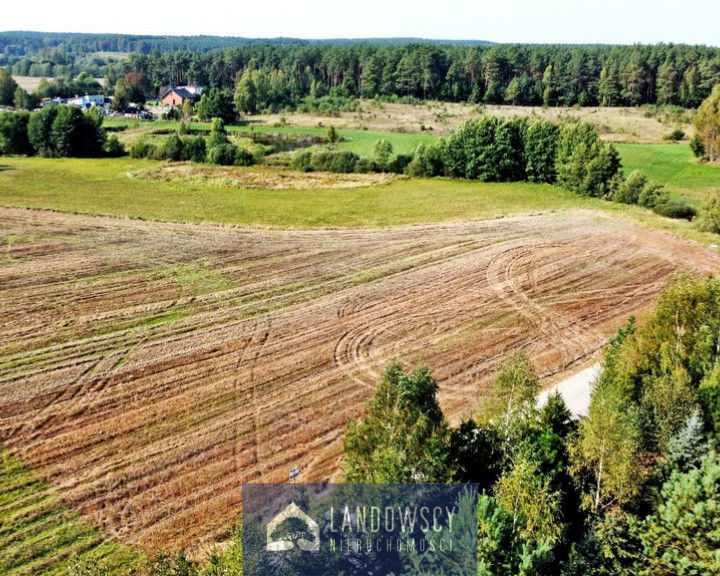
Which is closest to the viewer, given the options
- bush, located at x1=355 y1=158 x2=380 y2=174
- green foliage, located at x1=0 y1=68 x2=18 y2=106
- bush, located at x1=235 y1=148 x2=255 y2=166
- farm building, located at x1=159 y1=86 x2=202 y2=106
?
bush, located at x1=355 y1=158 x2=380 y2=174

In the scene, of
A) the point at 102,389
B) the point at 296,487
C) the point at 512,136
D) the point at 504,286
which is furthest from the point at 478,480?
the point at 512,136

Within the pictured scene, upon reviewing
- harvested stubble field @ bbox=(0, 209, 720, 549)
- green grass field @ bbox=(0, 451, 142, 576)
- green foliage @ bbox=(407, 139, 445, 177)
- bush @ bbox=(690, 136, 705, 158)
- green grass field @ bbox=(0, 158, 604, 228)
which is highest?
bush @ bbox=(690, 136, 705, 158)

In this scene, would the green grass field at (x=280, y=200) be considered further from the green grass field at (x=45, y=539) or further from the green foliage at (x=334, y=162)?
the green grass field at (x=45, y=539)

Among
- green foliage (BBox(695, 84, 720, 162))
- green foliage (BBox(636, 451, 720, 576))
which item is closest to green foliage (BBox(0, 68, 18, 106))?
green foliage (BBox(695, 84, 720, 162))

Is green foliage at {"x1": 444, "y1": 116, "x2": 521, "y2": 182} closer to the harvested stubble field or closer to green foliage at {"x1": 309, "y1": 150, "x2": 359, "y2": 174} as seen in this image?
green foliage at {"x1": 309, "y1": 150, "x2": 359, "y2": 174}

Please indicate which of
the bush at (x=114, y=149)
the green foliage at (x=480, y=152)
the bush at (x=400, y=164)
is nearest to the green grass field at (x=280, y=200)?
the green foliage at (x=480, y=152)

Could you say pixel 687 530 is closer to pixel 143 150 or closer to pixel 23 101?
pixel 143 150
